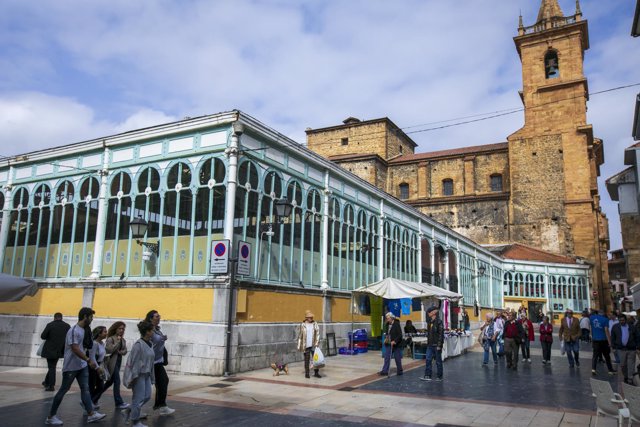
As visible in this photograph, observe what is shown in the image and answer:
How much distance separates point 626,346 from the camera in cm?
1191

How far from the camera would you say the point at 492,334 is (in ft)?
53.3

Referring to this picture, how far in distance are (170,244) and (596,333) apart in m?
12.3

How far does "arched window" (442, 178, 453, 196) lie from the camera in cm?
5578

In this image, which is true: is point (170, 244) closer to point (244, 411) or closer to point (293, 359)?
point (293, 359)

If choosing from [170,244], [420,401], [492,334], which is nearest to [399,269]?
[492,334]

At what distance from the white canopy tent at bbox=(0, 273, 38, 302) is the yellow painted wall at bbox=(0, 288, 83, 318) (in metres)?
4.89

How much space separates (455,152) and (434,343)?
154 feet

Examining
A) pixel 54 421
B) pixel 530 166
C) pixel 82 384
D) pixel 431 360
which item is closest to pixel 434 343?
pixel 431 360

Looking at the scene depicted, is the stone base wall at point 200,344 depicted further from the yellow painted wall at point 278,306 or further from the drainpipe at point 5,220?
the drainpipe at point 5,220

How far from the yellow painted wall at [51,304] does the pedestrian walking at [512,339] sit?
43.9ft

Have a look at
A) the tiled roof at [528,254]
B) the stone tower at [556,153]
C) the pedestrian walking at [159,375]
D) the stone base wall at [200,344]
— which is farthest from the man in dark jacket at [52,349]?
the stone tower at [556,153]

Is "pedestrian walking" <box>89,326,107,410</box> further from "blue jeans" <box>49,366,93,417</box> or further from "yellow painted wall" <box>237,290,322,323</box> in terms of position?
"yellow painted wall" <box>237,290,322,323</box>

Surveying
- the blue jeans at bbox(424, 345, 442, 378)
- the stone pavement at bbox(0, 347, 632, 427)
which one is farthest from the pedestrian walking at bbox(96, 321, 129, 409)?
the blue jeans at bbox(424, 345, 442, 378)

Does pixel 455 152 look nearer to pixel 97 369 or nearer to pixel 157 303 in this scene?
pixel 157 303
